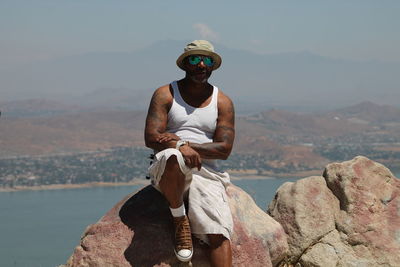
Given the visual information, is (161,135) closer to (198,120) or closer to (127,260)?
(198,120)

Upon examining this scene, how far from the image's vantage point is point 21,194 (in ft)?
366

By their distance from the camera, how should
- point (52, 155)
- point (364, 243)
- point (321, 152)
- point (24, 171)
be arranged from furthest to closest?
point (52, 155) → point (321, 152) → point (24, 171) → point (364, 243)

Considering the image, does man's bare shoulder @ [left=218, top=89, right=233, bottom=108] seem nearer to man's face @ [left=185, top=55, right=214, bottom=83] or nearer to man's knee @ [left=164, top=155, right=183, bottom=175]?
man's face @ [left=185, top=55, right=214, bottom=83]

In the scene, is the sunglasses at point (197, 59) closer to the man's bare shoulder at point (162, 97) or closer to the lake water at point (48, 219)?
the man's bare shoulder at point (162, 97)

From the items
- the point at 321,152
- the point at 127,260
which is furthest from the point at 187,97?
the point at 321,152

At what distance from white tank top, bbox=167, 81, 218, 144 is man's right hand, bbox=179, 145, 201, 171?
51 cm

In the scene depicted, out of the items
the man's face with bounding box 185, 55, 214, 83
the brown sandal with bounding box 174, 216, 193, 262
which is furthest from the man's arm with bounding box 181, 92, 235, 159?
the brown sandal with bounding box 174, 216, 193, 262

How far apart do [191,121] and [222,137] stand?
32cm

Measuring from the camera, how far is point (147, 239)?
591cm

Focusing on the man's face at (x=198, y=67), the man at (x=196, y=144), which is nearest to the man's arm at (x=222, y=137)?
the man at (x=196, y=144)

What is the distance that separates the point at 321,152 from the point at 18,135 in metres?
84.1

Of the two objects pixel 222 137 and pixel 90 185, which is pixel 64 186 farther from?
pixel 222 137

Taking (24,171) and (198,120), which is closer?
(198,120)

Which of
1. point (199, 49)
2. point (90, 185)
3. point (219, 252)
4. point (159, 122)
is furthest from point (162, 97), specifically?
point (90, 185)
